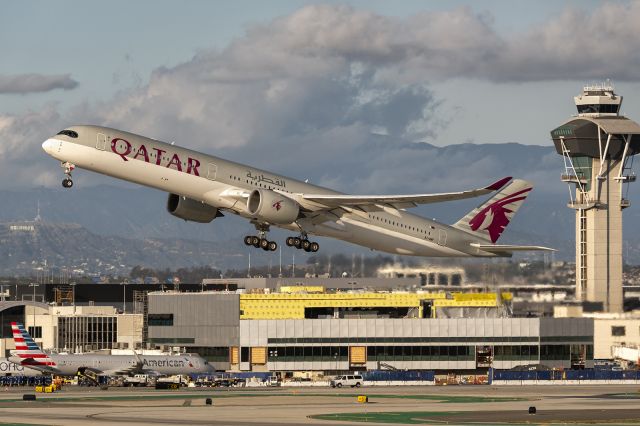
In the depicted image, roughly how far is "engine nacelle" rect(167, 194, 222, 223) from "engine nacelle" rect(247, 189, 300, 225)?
460cm

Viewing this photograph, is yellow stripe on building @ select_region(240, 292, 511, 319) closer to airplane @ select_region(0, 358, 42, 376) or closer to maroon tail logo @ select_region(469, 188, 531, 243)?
airplane @ select_region(0, 358, 42, 376)

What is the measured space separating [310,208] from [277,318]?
184 ft

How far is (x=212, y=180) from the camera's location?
84.4 metres

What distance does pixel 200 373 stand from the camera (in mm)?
125562

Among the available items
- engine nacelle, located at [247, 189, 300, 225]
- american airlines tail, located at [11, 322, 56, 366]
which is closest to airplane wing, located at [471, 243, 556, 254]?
engine nacelle, located at [247, 189, 300, 225]

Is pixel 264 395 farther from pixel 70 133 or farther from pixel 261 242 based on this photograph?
pixel 70 133

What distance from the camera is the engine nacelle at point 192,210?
294ft

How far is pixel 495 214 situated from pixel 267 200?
2290 centimetres

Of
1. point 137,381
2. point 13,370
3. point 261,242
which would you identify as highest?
point 261,242

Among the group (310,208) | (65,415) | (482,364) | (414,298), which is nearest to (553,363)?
(482,364)

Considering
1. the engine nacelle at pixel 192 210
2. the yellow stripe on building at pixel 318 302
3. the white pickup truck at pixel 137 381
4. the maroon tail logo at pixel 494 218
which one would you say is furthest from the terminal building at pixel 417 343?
the engine nacelle at pixel 192 210

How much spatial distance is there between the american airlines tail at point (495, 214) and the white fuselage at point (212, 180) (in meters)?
4.42

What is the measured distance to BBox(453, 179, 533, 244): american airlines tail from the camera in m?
100

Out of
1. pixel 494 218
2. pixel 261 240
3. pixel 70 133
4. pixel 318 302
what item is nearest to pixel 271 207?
pixel 261 240
